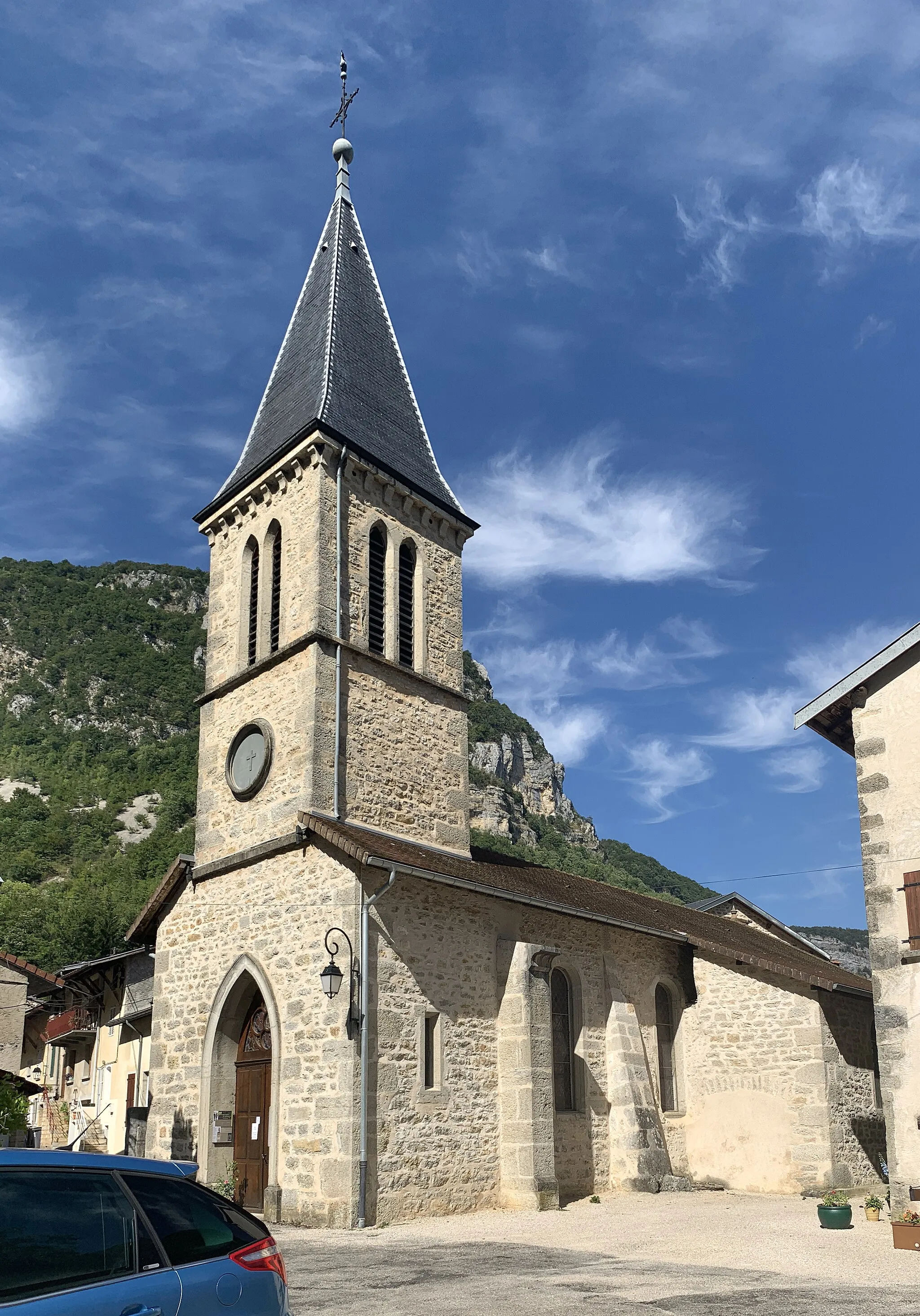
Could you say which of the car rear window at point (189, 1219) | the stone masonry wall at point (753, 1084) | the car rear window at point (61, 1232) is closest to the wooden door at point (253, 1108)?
the stone masonry wall at point (753, 1084)

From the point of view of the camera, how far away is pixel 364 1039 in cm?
1331

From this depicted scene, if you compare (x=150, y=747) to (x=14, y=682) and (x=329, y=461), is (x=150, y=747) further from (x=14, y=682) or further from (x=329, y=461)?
(x=329, y=461)

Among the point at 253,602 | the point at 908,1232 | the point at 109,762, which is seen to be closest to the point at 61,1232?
the point at 908,1232

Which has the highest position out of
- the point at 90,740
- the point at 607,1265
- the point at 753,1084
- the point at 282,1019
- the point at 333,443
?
the point at 90,740

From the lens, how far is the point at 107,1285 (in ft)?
12.4

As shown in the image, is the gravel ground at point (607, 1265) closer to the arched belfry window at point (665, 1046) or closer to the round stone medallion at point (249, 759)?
the arched belfry window at point (665, 1046)

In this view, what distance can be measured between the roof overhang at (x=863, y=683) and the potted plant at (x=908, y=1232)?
5.94 metres

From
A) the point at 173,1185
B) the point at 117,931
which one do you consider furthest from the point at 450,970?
the point at 117,931

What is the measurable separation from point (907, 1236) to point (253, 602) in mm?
13471

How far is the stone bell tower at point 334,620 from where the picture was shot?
1667cm

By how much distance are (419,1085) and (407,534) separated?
953 centimetres

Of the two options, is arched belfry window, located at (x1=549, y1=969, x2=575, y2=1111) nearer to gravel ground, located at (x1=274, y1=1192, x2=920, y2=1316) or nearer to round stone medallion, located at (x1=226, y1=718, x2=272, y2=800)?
gravel ground, located at (x1=274, y1=1192, x2=920, y2=1316)

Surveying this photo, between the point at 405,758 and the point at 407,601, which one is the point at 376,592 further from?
the point at 405,758

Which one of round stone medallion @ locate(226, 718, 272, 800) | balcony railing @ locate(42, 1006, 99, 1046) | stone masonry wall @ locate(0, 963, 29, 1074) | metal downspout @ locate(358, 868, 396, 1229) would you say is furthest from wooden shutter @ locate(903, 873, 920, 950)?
stone masonry wall @ locate(0, 963, 29, 1074)
